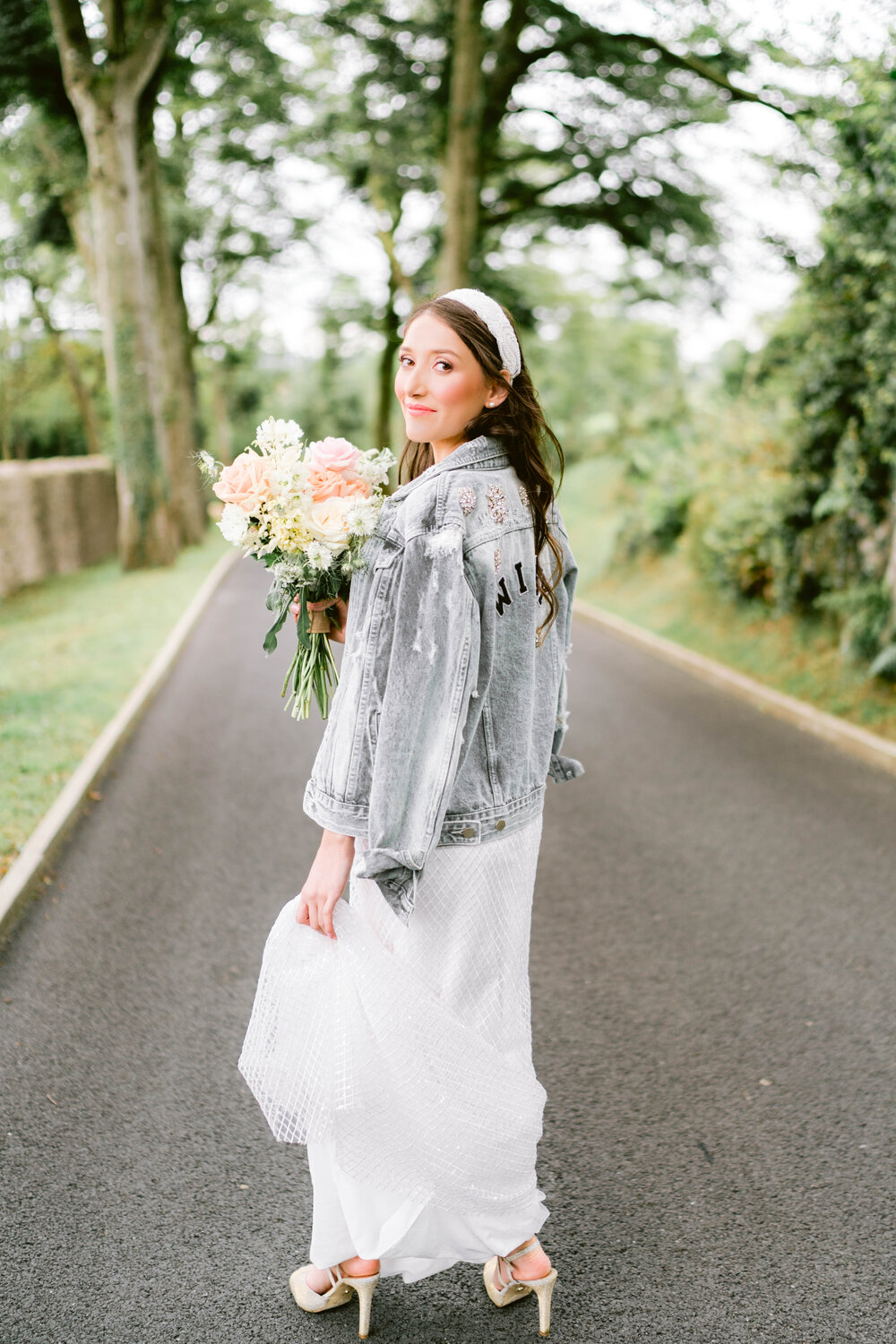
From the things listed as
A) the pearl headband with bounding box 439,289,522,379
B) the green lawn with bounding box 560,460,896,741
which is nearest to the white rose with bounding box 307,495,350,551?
the pearl headband with bounding box 439,289,522,379

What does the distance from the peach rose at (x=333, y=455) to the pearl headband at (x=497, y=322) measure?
37 centimetres

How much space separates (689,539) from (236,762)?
818 centimetres

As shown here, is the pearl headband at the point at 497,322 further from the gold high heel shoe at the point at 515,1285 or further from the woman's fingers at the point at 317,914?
the gold high heel shoe at the point at 515,1285

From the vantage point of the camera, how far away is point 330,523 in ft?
6.63

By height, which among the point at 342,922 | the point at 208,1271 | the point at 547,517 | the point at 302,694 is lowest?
the point at 208,1271

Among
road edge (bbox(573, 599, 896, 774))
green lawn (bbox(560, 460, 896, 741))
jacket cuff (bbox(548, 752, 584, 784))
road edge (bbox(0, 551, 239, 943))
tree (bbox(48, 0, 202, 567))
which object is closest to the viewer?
jacket cuff (bbox(548, 752, 584, 784))

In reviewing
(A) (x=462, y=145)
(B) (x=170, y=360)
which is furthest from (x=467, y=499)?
(B) (x=170, y=360)

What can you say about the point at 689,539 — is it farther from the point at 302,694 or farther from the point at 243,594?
the point at 302,694

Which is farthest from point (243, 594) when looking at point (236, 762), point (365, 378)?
point (365, 378)

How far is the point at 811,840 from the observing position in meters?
5.77

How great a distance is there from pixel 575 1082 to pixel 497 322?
2491 mm

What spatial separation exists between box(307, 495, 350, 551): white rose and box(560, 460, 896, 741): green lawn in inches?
270

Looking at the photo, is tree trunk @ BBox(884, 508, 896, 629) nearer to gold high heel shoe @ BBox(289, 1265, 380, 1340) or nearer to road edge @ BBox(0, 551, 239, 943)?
road edge @ BBox(0, 551, 239, 943)

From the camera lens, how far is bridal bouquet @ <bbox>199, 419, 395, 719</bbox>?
203 cm
